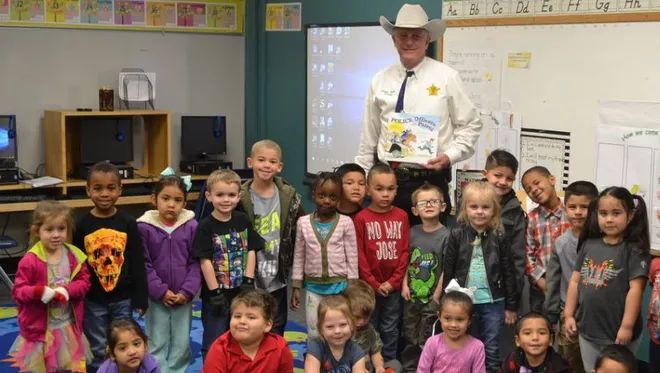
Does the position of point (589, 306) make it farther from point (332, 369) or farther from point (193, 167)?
point (193, 167)

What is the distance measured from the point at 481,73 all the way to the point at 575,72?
70cm

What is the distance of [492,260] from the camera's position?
13.5ft

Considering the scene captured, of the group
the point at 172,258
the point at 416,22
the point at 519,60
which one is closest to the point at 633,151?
the point at 519,60

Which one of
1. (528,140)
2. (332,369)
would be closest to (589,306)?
(332,369)

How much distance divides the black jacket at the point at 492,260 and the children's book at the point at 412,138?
0.50 m

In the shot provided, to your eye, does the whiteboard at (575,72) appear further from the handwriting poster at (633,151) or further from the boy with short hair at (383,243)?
the boy with short hair at (383,243)

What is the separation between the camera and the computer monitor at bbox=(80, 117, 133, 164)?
7.00 metres

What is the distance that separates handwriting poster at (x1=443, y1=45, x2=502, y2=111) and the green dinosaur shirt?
1.50 meters

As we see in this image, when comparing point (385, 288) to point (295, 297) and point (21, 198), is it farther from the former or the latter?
point (21, 198)

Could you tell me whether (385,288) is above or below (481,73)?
below

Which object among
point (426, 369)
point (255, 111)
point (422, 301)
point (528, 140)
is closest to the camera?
point (426, 369)

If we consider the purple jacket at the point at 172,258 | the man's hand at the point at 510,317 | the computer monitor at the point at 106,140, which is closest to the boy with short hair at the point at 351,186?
the purple jacket at the point at 172,258

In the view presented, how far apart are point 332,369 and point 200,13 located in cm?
457

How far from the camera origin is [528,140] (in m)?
5.38
